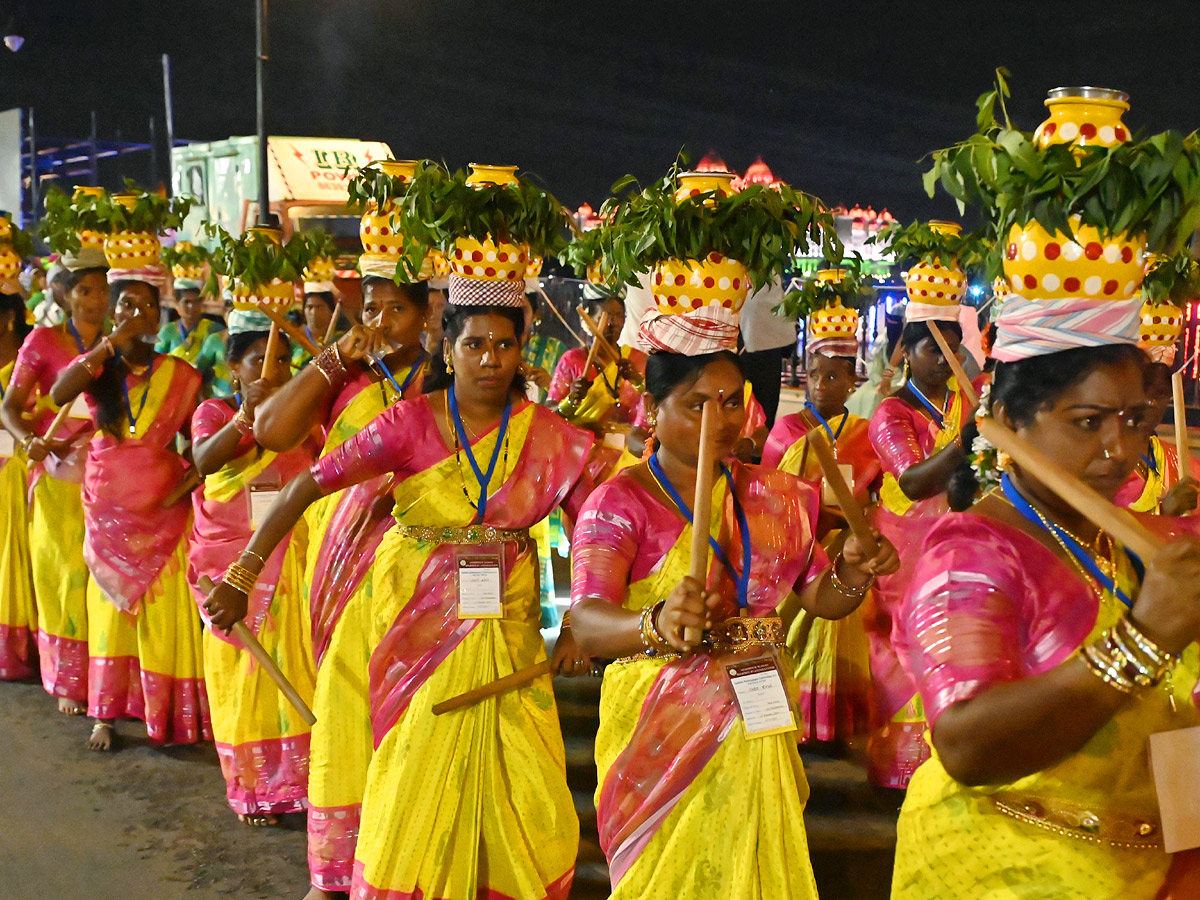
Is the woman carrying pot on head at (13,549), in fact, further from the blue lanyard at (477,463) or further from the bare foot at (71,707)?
the blue lanyard at (477,463)

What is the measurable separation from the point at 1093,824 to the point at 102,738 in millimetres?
5701

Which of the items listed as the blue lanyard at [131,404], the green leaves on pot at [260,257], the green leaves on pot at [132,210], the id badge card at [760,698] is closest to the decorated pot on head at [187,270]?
the green leaves on pot at [132,210]

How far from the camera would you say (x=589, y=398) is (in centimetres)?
820

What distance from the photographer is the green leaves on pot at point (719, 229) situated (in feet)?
11.3

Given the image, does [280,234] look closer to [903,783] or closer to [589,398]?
[589,398]

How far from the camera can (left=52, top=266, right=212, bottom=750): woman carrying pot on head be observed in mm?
6590

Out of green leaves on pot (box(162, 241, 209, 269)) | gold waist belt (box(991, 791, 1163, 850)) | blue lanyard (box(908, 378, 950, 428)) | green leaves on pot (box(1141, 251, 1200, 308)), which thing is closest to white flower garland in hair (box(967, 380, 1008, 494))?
gold waist belt (box(991, 791, 1163, 850))

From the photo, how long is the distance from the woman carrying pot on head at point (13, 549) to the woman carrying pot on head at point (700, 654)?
5.86 meters

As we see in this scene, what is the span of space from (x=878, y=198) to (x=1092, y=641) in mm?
31110

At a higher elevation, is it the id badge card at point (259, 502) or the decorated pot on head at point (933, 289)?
the decorated pot on head at point (933, 289)

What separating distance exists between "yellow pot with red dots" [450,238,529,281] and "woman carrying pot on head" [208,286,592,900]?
0.21 ft

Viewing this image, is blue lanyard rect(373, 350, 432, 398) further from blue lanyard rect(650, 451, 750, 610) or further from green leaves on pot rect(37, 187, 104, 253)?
green leaves on pot rect(37, 187, 104, 253)

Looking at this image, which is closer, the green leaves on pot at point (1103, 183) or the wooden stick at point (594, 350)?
the green leaves on pot at point (1103, 183)

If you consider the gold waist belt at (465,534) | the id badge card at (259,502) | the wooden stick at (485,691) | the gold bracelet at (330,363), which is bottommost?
the wooden stick at (485,691)
